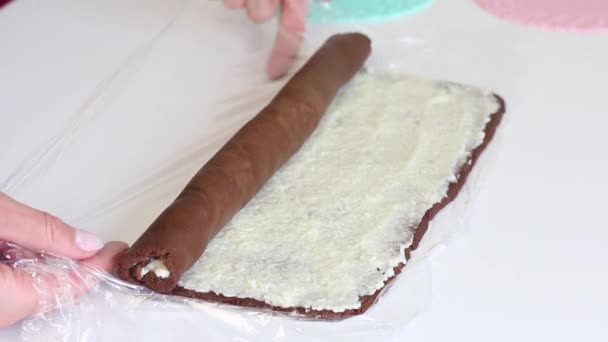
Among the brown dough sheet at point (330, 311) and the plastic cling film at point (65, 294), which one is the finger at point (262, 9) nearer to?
the brown dough sheet at point (330, 311)

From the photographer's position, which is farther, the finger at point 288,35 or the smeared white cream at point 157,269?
the finger at point 288,35

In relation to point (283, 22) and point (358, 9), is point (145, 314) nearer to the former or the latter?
point (283, 22)

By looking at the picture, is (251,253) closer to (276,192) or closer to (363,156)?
(276,192)

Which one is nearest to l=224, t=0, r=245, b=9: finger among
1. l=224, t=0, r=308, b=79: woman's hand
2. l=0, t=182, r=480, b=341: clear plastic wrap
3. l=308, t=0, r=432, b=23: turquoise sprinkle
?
l=224, t=0, r=308, b=79: woman's hand

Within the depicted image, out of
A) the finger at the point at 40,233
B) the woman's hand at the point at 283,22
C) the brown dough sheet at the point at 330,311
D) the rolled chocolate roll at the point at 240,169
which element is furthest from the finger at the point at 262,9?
the finger at the point at 40,233

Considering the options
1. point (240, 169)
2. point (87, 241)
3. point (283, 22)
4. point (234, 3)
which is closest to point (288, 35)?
point (283, 22)

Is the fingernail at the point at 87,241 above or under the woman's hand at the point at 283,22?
above

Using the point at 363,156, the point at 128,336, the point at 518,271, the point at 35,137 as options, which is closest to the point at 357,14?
the point at 363,156
